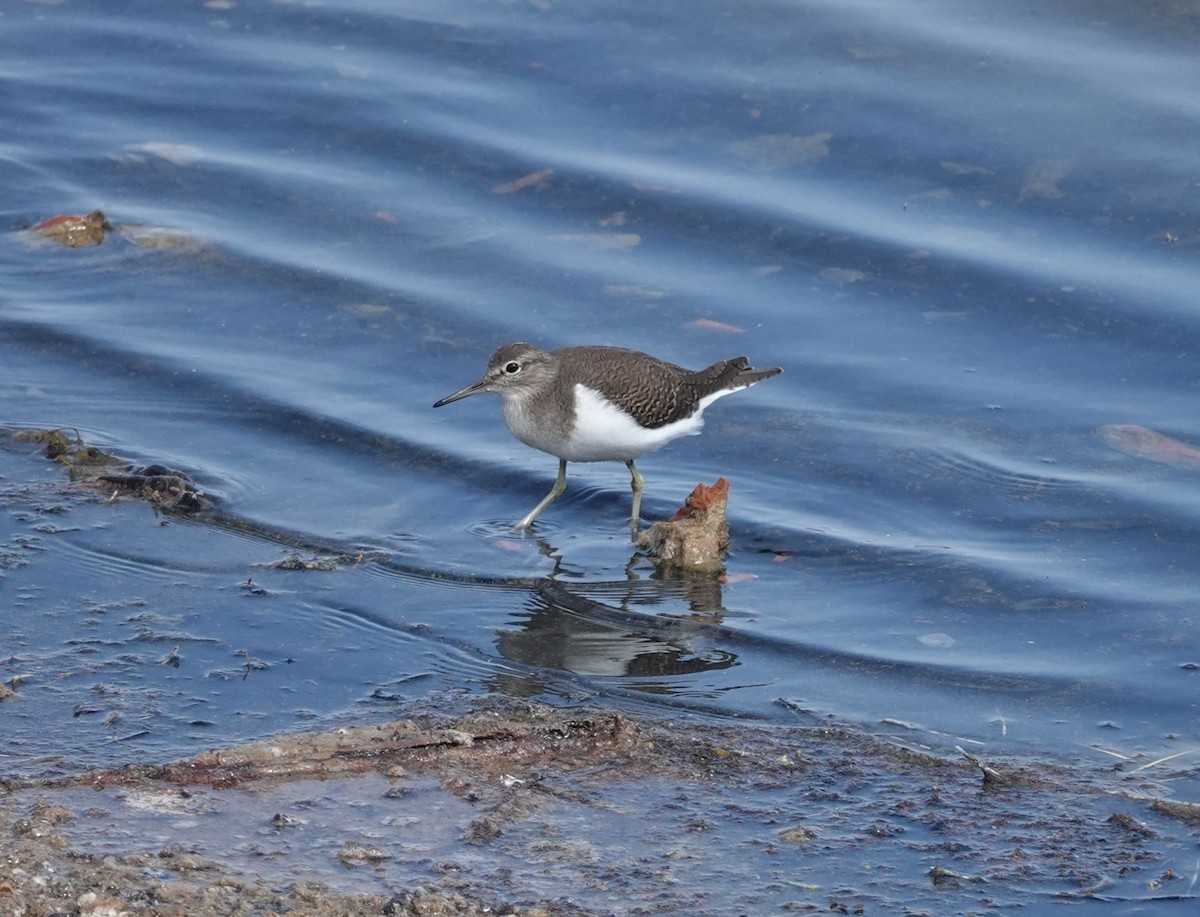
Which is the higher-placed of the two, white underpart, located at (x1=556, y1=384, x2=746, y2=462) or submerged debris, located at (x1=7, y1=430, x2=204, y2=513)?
white underpart, located at (x1=556, y1=384, x2=746, y2=462)

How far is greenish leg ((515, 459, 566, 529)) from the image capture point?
790cm

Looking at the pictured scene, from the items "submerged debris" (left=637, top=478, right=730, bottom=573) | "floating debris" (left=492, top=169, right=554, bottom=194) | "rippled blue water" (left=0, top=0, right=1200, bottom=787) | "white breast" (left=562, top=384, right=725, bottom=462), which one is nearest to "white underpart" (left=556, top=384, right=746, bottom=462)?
"white breast" (left=562, top=384, right=725, bottom=462)

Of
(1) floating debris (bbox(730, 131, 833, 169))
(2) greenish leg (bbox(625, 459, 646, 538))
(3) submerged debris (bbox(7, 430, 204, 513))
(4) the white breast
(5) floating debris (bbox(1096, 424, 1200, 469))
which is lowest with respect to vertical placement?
(3) submerged debris (bbox(7, 430, 204, 513))

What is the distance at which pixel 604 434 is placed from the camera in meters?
7.96

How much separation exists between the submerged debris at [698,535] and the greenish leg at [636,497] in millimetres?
384

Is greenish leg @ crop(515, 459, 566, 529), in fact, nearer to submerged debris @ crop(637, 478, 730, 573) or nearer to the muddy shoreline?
submerged debris @ crop(637, 478, 730, 573)

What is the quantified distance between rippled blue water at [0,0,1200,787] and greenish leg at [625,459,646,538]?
10 cm

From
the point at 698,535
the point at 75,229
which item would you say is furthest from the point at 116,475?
the point at 75,229

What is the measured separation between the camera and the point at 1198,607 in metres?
7.06

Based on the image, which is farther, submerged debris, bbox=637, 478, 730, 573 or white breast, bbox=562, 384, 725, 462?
white breast, bbox=562, 384, 725, 462

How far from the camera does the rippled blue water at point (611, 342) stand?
6305 millimetres

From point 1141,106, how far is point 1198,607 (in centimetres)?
568

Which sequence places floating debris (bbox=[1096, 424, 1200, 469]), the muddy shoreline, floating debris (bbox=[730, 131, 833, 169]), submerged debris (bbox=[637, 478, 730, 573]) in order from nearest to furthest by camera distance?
the muddy shoreline → submerged debris (bbox=[637, 478, 730, 573]) → floating debris (bbox=[1096, 424, 1200, 469]) → floating debris (bbox=[730, 131, 833, 169])

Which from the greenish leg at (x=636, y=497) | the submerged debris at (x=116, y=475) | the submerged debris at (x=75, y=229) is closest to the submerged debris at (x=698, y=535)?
the greenish leg at (x=636, y=497)
